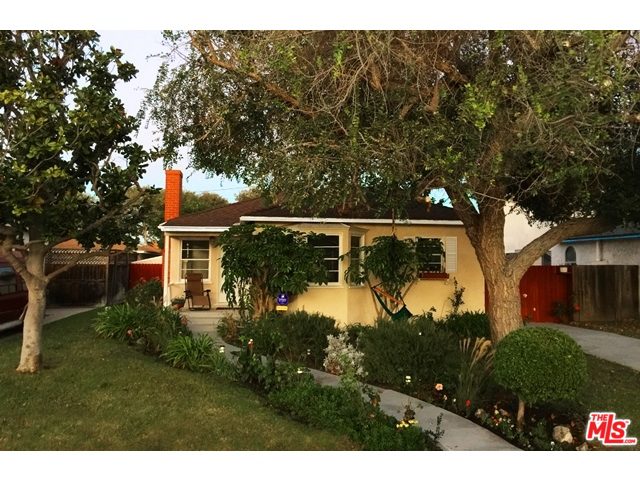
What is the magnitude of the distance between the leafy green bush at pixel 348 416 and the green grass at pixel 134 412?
0.44 feet

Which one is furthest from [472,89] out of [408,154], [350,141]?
[350,141]

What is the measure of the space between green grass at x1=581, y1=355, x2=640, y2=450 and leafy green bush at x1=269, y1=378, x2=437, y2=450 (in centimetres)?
238

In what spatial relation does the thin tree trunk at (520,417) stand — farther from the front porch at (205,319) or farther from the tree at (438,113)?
the front porch at (205,319)

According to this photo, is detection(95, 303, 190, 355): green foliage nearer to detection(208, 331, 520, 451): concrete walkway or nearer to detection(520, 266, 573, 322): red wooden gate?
detection(208, 331, 520, 451): concrete walkway

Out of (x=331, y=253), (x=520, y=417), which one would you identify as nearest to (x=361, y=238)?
(x=331, y=253)

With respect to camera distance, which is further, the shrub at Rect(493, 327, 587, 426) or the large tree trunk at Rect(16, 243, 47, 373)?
the large tree trunk at Rect(16, 243, 47, 373)

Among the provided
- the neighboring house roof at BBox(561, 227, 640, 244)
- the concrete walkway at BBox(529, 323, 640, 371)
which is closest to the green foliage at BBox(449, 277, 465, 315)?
the concrete walkway at BBox(529, 323, 640, 371)

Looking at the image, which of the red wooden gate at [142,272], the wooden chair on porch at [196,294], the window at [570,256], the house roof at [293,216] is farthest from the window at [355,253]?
the red wooden gate at [142,272]

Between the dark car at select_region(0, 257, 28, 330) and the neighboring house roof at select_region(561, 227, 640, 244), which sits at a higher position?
the neighboring house roof at select_region(561, 227, 640, 244)

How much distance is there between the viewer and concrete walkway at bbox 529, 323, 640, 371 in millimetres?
9516

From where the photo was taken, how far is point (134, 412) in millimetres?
5828

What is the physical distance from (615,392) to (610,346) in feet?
13.4

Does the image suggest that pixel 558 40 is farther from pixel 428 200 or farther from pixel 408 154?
pixel 428 200

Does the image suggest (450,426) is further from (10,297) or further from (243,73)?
(10,297)
